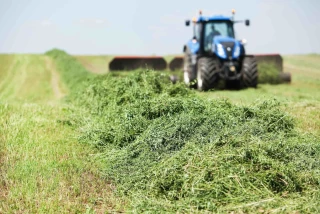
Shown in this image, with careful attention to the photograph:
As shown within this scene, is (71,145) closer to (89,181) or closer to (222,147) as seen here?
(89,181)

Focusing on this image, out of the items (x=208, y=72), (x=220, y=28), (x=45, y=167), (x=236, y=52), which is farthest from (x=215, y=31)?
(x=45, y=167)

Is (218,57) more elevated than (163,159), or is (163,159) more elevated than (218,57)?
(218,57)

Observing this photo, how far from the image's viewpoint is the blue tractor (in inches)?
543

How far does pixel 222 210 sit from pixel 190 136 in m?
1.63

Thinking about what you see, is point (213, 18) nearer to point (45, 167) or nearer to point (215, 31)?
point (215, 31)

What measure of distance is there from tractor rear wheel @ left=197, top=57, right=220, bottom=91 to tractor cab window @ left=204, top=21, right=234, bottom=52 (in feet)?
3.35

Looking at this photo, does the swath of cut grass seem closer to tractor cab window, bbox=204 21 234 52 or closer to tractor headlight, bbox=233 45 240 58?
tractor headlight, bbox=233 45 240 58

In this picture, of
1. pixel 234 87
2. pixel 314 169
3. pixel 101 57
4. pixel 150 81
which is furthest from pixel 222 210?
pixel 101 57

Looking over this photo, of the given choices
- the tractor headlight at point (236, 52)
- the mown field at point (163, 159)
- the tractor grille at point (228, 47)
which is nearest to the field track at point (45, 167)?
the mown field at point (163, 159)

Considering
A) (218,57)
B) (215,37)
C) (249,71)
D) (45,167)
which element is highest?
(215,37)

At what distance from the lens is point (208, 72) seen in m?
13.6

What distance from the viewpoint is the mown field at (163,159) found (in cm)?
426

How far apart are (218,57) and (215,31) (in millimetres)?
1344

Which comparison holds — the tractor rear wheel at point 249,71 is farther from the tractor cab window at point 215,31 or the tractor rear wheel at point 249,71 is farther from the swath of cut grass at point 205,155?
the swath of cut grass at point 205,155
